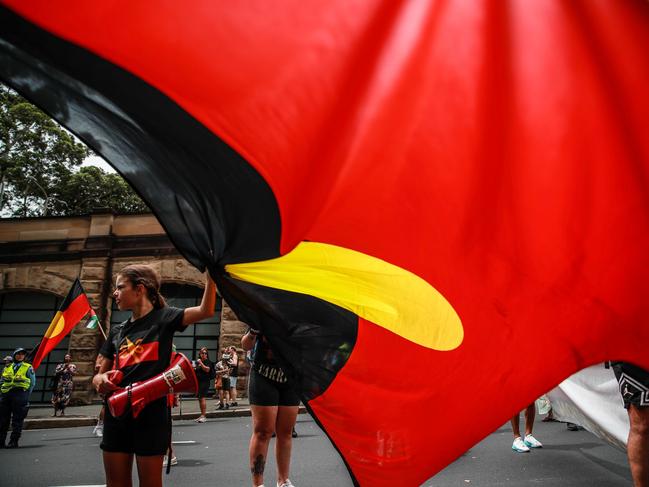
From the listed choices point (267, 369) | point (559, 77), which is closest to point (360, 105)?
point (559, 77)

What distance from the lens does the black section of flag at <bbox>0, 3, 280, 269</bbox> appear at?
1460 mm

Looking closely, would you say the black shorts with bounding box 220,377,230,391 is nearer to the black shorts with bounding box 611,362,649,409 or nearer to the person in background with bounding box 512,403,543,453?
the person in background with bounding box 512,403,543,453

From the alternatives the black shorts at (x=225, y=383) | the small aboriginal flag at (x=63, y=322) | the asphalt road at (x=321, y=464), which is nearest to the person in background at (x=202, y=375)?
the black shorts at (x=225, y=383)

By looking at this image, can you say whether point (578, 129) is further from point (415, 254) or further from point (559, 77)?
point (415, 254)

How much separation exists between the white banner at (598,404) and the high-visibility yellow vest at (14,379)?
9222 millimetres

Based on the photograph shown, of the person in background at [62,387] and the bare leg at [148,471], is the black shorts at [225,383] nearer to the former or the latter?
the person in background at [62,387]

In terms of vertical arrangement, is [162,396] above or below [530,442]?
above

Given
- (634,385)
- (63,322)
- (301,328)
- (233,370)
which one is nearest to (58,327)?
(63,322)

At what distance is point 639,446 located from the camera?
302 centimetres

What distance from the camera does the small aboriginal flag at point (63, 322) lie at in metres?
8.26

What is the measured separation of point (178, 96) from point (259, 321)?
34.1 inches

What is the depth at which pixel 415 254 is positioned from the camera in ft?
5.32

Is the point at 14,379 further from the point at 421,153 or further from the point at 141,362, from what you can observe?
the point at 421,153

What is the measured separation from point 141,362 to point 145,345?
0.10 metres
